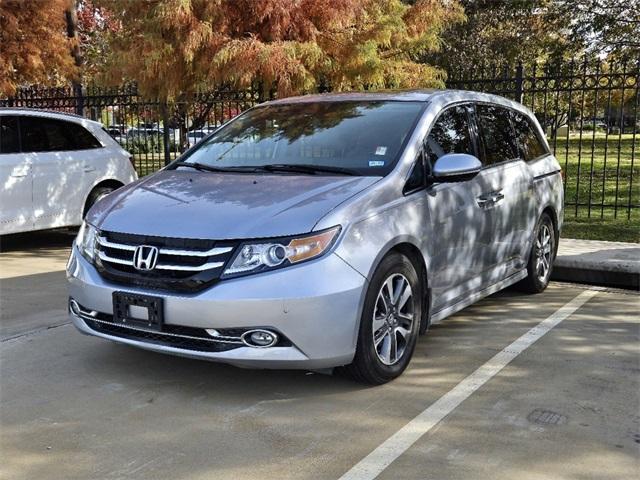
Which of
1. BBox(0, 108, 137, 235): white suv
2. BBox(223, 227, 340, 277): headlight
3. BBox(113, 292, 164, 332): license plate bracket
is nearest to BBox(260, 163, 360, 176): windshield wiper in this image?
BBox(223, 227, 340, 277): headlight

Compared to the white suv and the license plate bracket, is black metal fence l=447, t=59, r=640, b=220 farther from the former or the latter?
the license plate bracket

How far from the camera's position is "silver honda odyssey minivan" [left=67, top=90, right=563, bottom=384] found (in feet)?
12.6

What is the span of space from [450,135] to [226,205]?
1.89m

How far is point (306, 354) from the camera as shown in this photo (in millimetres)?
3881

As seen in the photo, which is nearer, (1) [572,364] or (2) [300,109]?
(1) [572,364]

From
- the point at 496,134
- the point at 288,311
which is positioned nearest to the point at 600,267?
the point at 496,134

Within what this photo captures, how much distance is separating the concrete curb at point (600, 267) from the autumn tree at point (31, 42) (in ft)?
31.6


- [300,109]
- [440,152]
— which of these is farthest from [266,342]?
[300,109]

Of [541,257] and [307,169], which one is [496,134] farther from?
[307,169]

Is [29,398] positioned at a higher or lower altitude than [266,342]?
lower

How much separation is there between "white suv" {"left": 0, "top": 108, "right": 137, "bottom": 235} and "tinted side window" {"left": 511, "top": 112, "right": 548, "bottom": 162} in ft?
16.1

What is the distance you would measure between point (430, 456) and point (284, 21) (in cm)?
618

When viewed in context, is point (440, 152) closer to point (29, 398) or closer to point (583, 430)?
point (583, 430)

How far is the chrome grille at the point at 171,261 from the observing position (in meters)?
3.86
